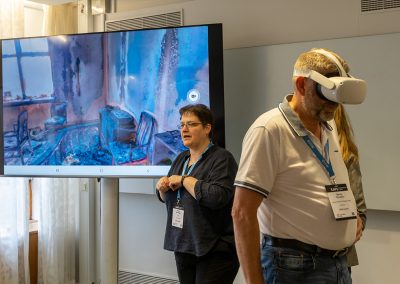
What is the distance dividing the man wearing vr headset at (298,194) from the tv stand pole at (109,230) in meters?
1.66

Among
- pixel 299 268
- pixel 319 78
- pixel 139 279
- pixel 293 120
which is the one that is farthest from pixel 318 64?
pixel 139 279

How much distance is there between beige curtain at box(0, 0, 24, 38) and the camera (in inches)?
124

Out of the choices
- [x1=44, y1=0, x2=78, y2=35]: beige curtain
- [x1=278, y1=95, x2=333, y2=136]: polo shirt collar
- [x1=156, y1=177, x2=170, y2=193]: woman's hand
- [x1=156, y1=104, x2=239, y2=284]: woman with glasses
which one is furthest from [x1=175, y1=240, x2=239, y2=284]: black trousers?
[x1=44, y1=0, x2=78, y2=35]: beige curtain

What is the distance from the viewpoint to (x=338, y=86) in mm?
1311

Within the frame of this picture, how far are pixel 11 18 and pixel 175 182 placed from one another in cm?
209

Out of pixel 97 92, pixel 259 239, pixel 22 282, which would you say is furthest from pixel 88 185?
pixel 259 239

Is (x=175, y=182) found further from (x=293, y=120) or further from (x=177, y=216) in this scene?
(x=293, y=120)

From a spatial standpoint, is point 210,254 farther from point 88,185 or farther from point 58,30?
point 58,30

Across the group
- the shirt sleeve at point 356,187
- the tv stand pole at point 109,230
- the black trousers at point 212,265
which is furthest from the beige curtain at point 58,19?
the shirt sleeve at point 356,187

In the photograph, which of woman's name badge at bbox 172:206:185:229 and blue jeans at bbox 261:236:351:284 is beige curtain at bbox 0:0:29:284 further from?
blue jeans at bbox 261:236:351:284

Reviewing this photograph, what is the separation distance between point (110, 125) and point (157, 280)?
4.60 feet

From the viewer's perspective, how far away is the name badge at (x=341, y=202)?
4.48ft

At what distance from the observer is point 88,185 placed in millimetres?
3602

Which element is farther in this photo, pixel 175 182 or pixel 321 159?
pixel 175 182
